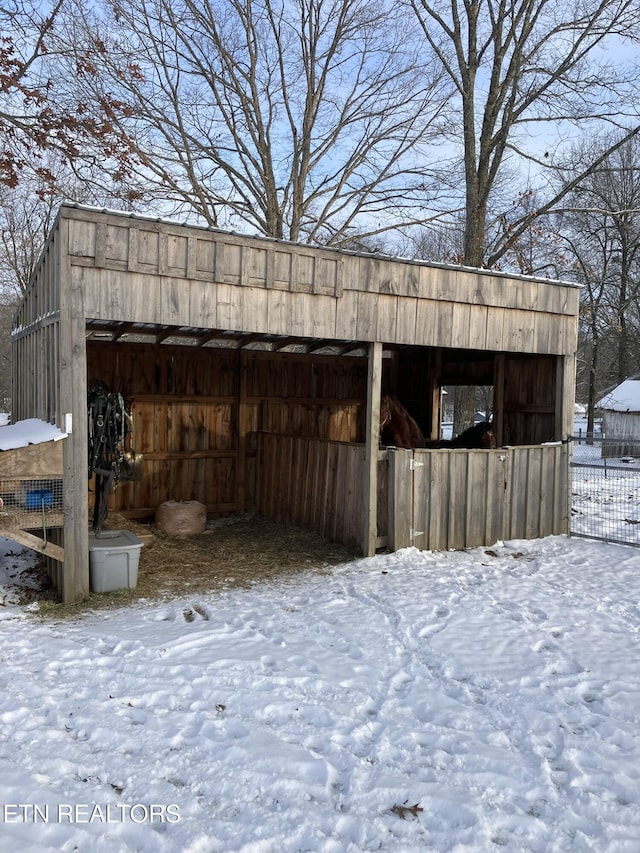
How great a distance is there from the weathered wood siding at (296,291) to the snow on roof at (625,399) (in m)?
17.9

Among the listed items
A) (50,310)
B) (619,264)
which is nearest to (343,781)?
(50,310)

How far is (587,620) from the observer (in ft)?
18.7

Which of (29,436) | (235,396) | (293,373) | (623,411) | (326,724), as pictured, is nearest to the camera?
(326,724)

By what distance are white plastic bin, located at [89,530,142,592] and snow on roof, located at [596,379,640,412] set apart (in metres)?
23.2

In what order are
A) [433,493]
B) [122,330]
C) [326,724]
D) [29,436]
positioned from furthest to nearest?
1. [122,330]
2. [433,493]
3. [29,436]
4. [326,724]

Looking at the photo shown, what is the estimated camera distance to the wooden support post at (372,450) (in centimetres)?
775

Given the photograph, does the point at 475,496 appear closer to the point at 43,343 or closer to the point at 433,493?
the point at 433,493

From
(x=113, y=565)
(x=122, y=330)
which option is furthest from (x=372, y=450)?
(x=122, y=330)

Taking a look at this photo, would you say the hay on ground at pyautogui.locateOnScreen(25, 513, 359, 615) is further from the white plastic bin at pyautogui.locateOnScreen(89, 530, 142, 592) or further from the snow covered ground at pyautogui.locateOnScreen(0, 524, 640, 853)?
the snow covered ground at pyautogui.locateOnScreen(0, 524, 640, 853)

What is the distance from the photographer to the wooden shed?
6.09 m

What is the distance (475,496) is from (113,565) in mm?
4736

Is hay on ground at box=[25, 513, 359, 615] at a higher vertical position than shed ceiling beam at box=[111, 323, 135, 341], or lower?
lower

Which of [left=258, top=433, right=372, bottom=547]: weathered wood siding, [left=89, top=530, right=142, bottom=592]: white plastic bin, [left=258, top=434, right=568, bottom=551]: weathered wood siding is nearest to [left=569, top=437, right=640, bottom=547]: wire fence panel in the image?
[left=258, top=434, right=568, bottom=551]: weathered wood siding

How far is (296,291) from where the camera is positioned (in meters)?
7.11
